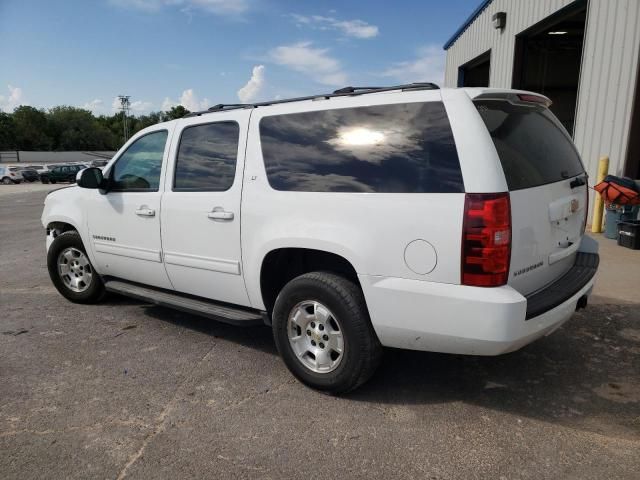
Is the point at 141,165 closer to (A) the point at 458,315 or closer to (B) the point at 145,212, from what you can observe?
(B) the point at 145,212

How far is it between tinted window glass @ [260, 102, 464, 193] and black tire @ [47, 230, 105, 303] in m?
2.65

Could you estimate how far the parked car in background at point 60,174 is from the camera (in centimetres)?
3734

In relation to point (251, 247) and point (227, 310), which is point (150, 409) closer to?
point (227, 310)

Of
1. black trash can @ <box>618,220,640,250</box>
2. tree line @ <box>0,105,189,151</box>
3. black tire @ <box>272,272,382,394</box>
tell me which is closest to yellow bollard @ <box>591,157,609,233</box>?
black trash can @ <box>618,220,640,250</box>

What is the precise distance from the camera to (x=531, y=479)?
7.77ft

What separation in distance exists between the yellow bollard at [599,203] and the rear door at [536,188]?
576 cm

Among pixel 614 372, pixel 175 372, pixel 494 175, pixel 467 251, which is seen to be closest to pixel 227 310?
pixel 175 372

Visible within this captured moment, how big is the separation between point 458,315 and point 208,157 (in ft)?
7.42

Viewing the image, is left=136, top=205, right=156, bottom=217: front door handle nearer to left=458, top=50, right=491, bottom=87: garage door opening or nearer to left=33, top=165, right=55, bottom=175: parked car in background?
left=458, top=50, right=491, bottom=87: garage door opening

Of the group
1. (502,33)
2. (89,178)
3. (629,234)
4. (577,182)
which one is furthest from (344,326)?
(502,33)

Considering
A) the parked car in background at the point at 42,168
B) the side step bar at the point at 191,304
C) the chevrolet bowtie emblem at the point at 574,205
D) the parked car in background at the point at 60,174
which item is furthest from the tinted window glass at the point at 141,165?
the parked car in background at the point at 42,168

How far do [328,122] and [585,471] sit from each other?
2.40 m

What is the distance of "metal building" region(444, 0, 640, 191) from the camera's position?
794 centimetres

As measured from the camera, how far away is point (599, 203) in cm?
854
